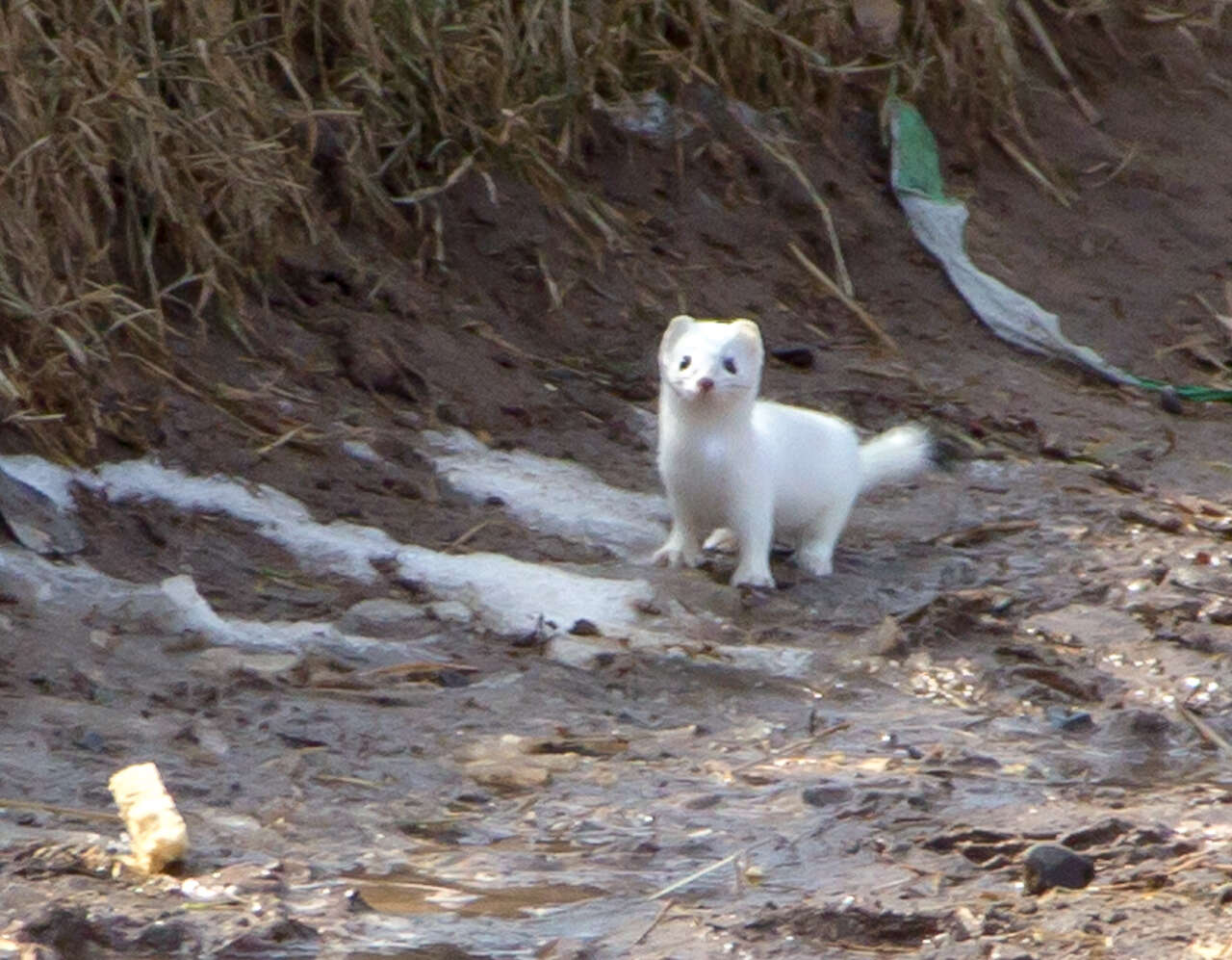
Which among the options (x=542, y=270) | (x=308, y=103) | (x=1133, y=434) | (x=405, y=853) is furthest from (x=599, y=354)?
(x=405, y=853)

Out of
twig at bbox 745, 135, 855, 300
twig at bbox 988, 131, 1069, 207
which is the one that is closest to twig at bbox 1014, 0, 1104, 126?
twig at bbox 988, 131, 1069, 207

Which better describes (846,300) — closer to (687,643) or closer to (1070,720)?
(687,643)

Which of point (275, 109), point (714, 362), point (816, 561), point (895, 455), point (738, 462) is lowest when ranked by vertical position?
point (816, 561)

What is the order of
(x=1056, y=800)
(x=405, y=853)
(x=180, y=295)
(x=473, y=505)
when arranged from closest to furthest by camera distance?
(x=405, y=853), (x=1056, y=800), (x=473, y=505), (x=180, y=295)

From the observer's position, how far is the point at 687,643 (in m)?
4.14

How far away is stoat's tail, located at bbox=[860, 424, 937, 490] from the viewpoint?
16.7 feet

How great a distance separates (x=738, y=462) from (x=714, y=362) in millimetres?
224

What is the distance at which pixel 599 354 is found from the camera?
19.1 feet

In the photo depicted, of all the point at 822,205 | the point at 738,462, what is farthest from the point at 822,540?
the point at 822,205

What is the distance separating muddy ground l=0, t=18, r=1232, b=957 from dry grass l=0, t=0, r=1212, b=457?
14cm

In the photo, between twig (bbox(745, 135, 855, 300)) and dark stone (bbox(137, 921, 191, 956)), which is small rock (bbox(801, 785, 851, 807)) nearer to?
dark stone (bbox(137, 921, 191, 956))

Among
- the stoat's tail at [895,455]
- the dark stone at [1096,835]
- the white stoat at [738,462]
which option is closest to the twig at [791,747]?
the dark stone at [1096,835]

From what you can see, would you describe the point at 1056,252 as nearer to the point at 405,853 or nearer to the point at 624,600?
the point at 624,600

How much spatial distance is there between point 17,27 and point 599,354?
5.71ft
